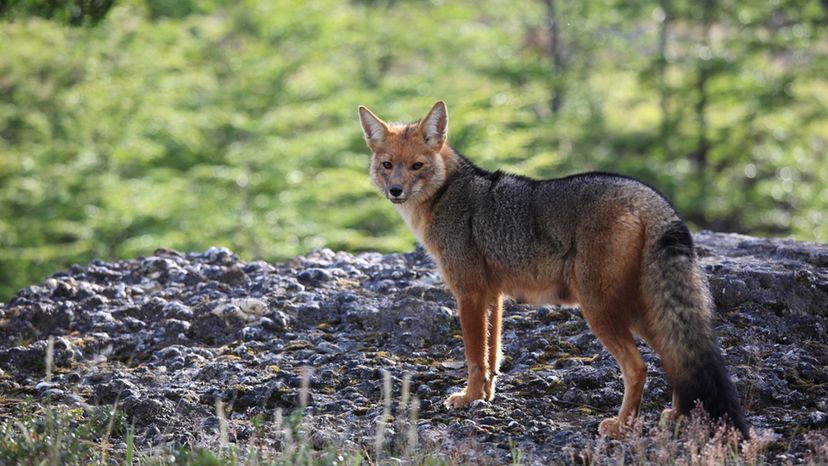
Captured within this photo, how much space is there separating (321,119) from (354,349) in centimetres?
2429

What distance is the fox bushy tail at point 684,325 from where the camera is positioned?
5418mm

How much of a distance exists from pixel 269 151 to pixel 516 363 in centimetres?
1937

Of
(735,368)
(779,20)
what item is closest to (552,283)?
(735,368)

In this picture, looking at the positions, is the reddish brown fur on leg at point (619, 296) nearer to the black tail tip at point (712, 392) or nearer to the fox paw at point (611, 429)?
the fox paw at point (611, 429)

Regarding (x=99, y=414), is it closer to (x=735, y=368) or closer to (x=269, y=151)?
(x=735, y=368)

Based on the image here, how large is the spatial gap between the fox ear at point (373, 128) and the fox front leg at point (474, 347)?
1.61 metres

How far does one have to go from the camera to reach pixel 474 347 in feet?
22.0

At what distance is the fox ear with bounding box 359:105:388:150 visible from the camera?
304 inches

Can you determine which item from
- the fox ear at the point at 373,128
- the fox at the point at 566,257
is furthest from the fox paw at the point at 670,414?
the fox ear at the point at 373,128

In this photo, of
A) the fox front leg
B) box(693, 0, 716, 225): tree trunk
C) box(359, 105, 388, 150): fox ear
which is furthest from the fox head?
box(693, 0, 716, 225): tree trunk

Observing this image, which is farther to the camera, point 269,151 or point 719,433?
point 269,151

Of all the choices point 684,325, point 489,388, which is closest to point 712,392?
point 684,325

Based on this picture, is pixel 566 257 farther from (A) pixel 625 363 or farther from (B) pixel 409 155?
(B) pixel 409 155

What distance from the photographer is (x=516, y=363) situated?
24.5ft
